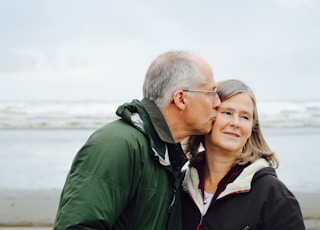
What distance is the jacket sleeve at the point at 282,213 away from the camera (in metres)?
3.01

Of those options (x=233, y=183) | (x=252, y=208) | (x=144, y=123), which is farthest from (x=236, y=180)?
(x=144, y=123)

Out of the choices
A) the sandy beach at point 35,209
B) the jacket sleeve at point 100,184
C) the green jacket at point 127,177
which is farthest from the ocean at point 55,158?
the jacket sleeve at point 100,184

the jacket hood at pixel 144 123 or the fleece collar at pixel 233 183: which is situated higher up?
the jacket hood at pixel 144 123

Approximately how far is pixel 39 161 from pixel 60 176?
205 cm

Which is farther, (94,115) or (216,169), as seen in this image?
(94,115)

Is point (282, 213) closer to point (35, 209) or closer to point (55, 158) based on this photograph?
point (35, 209)

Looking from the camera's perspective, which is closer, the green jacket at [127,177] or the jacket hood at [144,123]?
the green jacket at [127,177]

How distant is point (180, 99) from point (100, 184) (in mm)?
731

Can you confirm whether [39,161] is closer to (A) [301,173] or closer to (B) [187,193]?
(A) [301,173]

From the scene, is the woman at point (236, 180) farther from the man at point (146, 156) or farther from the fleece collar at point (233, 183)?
the man at point (146, 156)

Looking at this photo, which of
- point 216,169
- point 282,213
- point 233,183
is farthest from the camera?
point 216,169

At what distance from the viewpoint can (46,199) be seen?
9773mm

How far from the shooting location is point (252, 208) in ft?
10.3

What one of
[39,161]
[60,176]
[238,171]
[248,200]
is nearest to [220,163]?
[238,171]
